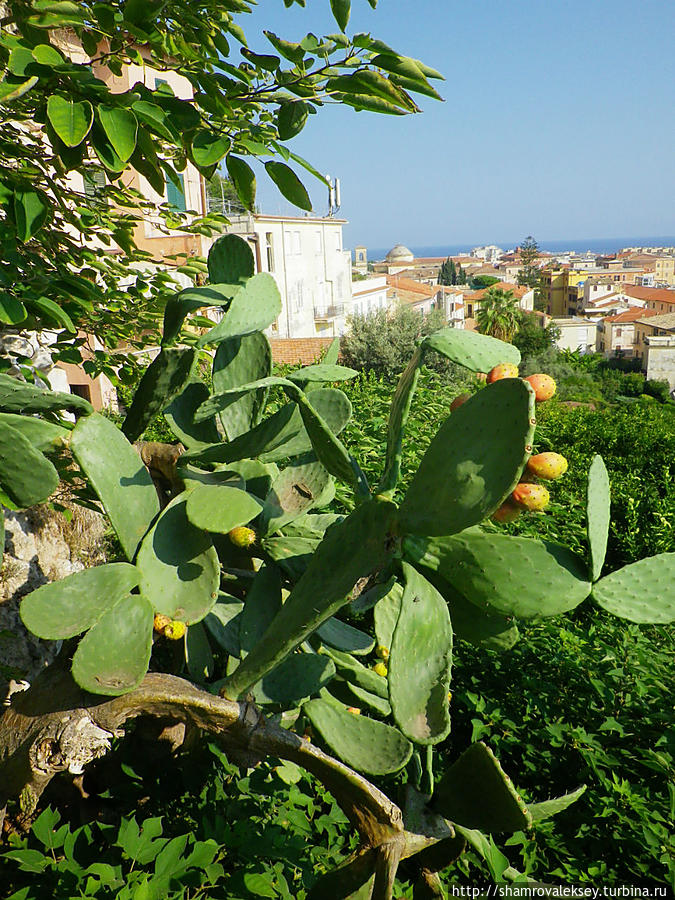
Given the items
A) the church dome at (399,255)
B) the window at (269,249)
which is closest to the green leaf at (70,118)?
the window at (269,249)

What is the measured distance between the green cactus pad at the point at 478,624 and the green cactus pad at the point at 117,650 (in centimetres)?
57

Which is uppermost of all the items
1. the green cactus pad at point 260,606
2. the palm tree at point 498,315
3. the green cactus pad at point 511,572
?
the green cactus pad at point 511,572

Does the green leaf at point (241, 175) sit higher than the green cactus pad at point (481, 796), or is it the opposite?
the green leaf at point (241, 175)

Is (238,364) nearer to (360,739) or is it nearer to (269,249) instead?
(360,739)

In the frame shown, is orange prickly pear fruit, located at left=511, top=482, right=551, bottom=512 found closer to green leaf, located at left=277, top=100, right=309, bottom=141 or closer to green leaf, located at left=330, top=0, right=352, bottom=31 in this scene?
green leaf, located at left=277, top=100, right=309, bottom=141

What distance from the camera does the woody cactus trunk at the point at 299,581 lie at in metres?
1.13

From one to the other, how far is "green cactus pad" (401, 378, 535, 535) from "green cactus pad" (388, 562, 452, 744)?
0.16m

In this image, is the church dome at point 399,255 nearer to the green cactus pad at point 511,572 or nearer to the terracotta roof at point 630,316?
the terracotta roof at point 630,316

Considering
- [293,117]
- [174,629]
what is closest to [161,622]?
[174,629]

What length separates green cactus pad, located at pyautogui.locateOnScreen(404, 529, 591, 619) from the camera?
3.77ft

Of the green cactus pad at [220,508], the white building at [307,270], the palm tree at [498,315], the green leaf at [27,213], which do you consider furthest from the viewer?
the palm tree at [498,315]

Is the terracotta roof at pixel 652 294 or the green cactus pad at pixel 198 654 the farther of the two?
the terracotta roof at pixel 652 294

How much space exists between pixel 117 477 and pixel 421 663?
2.31 ft

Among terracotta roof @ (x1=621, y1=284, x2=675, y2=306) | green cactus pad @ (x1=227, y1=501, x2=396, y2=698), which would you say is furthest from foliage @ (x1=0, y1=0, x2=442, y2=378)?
terracotta roof @ (x1=621, y1=284, x2=675, y2=306)
